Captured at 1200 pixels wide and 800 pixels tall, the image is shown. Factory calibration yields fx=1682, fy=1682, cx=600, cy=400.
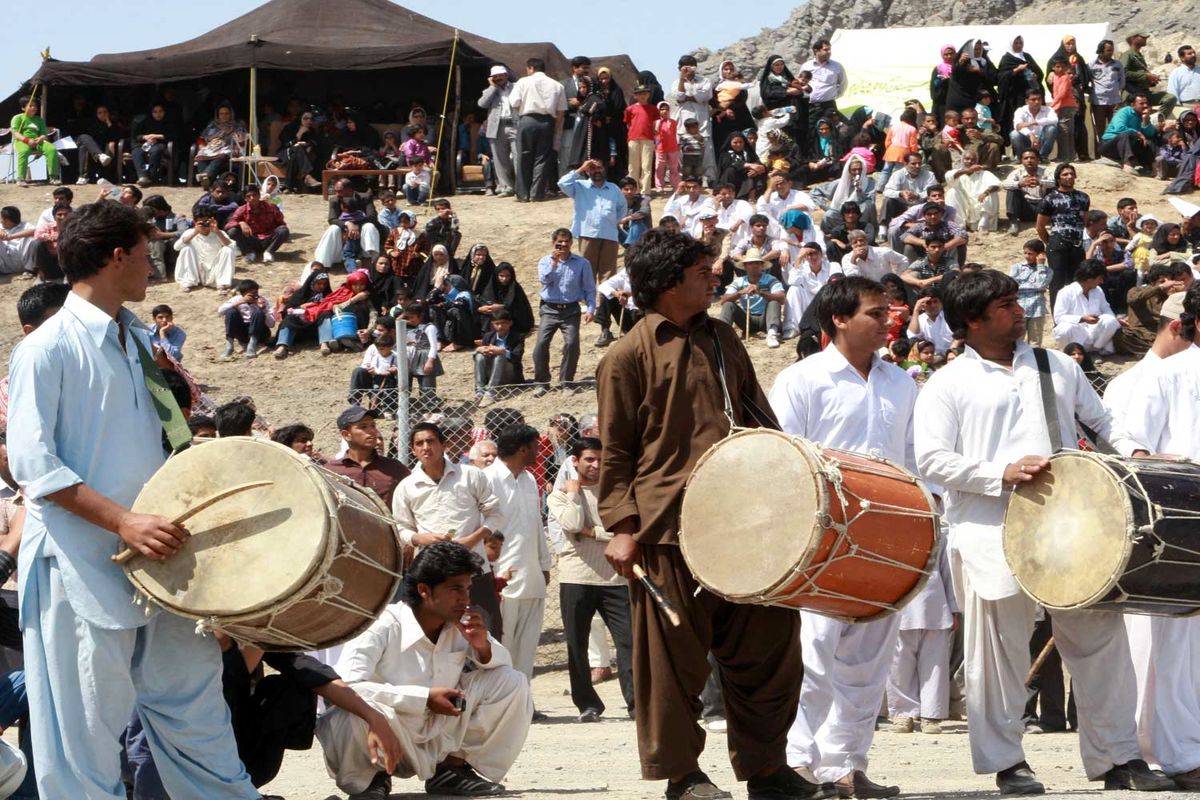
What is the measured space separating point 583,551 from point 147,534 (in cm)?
632

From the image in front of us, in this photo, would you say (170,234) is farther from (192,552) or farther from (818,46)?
(192,552)

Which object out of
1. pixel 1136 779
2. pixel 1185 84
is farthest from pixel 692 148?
pixel 1136 779

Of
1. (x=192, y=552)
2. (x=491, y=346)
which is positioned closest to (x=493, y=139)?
(x=491, y=346)

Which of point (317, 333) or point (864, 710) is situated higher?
point (864, 710)

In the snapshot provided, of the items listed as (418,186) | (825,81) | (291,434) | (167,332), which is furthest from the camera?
(418,186)

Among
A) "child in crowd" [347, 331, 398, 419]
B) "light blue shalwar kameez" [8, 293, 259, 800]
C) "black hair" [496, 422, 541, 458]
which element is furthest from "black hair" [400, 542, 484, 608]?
"child in crowd" [347, 331, 398, 419]

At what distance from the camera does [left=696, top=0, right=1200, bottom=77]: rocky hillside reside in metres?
47.9

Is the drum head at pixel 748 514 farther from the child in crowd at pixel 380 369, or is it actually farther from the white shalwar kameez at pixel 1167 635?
the child in crowd at pixel 380 369

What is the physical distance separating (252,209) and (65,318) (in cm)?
2082

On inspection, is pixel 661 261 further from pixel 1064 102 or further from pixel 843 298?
pixel 1064 102

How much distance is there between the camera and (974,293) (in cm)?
652

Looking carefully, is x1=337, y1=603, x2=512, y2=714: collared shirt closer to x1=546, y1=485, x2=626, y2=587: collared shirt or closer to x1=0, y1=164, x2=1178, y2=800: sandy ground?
x1=0, y1=164, x2=1178, y2=800: sandy ground

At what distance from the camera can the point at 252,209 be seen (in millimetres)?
25359

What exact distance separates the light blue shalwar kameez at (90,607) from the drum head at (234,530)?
0.15 metres
